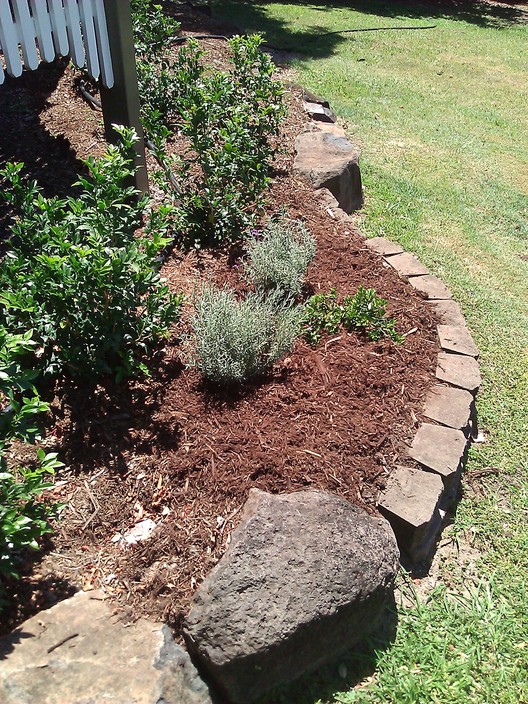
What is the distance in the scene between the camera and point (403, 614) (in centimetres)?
279

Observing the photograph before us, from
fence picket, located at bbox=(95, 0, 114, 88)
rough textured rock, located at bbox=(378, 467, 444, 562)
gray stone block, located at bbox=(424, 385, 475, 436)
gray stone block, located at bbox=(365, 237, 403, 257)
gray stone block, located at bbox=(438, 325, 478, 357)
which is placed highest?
fence picket, located at bbox=(95, 0, 114, 88)

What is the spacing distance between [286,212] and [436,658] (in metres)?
3.04

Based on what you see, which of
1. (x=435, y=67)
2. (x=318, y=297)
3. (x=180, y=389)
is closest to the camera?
(x=180, y=389)

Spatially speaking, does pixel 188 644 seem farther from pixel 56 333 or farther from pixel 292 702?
pixel 56 333

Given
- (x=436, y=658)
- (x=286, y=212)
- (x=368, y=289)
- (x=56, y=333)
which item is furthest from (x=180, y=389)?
(x=286, y=212)

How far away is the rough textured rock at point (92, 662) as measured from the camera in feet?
6.73

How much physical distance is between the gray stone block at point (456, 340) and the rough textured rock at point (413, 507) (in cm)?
100

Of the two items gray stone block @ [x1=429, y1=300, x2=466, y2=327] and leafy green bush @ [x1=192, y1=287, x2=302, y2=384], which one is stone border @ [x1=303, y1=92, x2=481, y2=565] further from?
leafy green bush @ [x1=192, y1=287, x2=302, y2=384]

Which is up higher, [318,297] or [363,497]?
[318,297]

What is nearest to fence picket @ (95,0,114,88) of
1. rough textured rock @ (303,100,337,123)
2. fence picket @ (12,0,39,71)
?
fence picket @ (12,0,39,71)

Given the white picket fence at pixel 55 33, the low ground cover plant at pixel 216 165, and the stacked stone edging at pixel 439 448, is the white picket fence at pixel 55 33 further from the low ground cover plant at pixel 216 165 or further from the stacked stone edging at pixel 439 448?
the stacked stone edging at pixel 439 448

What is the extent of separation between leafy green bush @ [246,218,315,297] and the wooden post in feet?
2.78

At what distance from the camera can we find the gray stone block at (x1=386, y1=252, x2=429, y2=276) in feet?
14.2

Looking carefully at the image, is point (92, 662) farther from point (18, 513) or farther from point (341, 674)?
point (341, 674)
